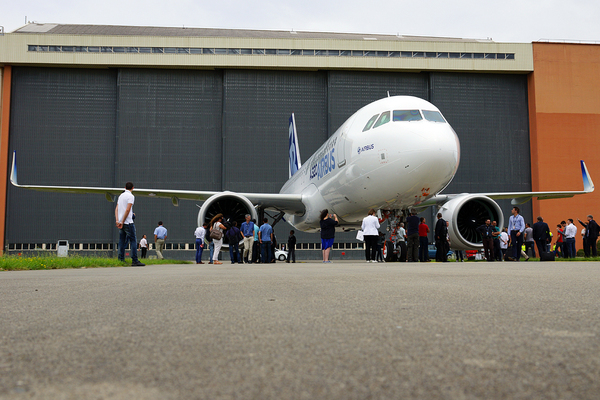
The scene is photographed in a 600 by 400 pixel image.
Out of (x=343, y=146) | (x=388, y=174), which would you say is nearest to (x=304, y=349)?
(x=388, y=174)

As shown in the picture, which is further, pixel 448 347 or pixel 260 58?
pixel 260 58

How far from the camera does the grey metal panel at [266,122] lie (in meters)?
28.8

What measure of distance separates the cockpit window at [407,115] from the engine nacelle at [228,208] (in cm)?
489

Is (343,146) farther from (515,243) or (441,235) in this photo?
(515,243)

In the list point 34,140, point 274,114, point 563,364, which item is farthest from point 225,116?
point 563,364

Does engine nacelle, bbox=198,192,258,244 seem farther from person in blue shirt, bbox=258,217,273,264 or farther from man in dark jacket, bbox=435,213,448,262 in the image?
man in dark jacket, bbox=435,213,448,262

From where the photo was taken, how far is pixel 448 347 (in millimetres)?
1399

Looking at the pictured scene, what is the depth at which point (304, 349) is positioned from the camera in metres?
1.39

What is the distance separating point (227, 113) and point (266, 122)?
2.46m

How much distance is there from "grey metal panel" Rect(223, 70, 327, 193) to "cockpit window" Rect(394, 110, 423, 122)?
19.3 m

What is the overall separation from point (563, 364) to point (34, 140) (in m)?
32.7

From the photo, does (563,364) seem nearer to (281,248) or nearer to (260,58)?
(281,248)

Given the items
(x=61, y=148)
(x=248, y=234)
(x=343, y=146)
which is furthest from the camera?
(x=61, y=148)

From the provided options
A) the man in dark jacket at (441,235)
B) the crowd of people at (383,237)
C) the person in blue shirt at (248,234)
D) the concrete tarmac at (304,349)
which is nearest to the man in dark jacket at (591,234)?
the crowd of people at (383,237)
